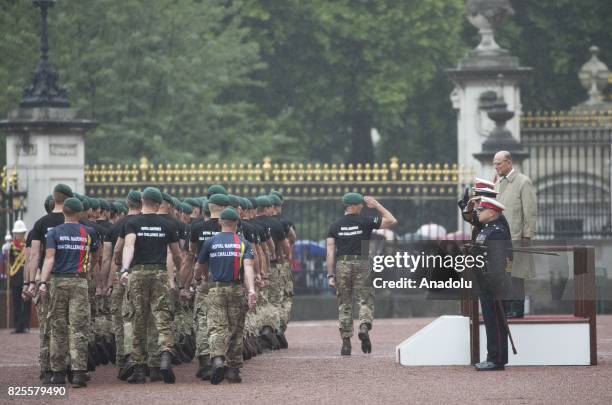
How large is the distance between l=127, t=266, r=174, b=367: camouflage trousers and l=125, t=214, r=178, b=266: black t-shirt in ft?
0.32

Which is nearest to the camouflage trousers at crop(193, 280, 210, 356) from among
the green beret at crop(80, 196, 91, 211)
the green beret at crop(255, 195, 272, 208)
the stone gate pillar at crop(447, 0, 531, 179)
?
the green beret at crop(80, 196, 91, 211)

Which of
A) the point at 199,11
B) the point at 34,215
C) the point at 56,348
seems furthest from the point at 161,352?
the point at 199,11

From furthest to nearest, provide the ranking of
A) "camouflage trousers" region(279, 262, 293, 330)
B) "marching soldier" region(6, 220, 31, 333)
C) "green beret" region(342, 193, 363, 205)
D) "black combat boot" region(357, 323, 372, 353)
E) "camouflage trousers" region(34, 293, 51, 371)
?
"marching soldier" region(6, 220, 31, 333) < "camouflage trousers" region(279, 262, 293, 330) < "green beret" region(342, 193, 363, 205) < "black combat boot" region(357, 323, 372, 353) < "camouflage trousers" region(34, 293, 51, 371)

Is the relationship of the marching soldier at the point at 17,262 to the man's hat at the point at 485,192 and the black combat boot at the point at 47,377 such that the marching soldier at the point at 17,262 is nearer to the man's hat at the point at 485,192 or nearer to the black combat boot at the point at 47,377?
the black combat boot at the point at 47,377

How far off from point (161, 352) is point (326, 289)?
36.7 feet

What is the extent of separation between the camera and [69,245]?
51.4 ft

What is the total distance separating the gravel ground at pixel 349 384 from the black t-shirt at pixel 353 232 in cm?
121

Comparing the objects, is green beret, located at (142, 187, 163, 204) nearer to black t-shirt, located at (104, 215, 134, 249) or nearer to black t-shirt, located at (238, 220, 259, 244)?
black t-shirt, located at (104, 215, 134, 249)

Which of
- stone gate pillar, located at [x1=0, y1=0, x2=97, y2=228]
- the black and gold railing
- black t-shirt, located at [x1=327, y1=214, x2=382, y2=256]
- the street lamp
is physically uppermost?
the street lamp

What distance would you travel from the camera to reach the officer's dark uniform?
16.3 m

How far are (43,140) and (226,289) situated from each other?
10.7 metres

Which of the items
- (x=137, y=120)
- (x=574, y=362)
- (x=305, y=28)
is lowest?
(x=574, y=362)

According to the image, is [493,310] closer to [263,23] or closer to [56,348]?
[56,348]

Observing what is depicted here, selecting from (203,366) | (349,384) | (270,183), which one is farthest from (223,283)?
(270,183)
